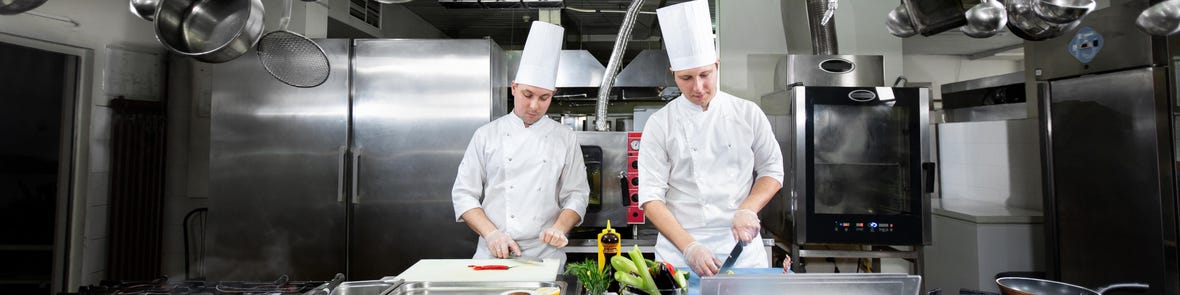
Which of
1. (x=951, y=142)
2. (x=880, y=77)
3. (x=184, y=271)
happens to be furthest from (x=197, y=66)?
(x=951, y=142)

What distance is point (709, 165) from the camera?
6.29 feet

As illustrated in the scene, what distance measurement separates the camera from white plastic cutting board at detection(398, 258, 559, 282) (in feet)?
4.88

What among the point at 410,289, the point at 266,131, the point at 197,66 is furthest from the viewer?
the point at 197,66

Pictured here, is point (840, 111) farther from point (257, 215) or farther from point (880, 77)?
point (257, 215)

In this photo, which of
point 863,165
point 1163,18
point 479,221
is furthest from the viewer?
point 863,165

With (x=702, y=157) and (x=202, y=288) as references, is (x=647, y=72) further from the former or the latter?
(x=202, y=288)

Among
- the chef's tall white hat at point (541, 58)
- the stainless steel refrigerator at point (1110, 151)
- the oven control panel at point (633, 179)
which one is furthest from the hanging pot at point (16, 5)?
the stainless steel refrigerator at point (1110, 151)

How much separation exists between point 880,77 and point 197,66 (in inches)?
170

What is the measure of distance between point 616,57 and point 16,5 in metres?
2.26

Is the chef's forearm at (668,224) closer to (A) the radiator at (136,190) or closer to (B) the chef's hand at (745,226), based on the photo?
(B) the chef's hand at (745,226)

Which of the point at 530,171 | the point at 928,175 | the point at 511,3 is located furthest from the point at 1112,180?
the point at 511,3

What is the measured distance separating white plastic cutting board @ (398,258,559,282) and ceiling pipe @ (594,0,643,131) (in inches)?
56.4

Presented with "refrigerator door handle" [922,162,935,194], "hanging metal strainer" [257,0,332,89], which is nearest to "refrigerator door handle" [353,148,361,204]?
"hanging metal strainer" [257,0,332,89]

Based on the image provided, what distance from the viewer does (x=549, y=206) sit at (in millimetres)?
2285
